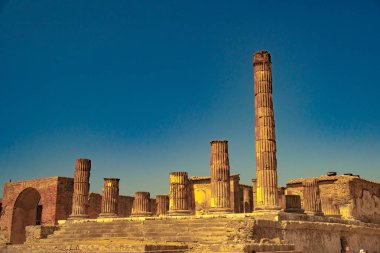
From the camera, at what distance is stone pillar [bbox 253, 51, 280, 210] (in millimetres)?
16516

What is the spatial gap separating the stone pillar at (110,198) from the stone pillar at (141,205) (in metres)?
1.04

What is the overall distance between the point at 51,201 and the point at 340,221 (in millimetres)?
14601

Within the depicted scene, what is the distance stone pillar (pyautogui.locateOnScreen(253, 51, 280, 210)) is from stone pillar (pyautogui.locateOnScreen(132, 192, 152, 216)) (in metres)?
7.28

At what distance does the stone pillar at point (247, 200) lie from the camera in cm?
3003

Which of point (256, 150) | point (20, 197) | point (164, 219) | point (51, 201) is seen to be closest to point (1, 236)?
point (20, 197)

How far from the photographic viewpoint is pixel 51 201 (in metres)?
24.7

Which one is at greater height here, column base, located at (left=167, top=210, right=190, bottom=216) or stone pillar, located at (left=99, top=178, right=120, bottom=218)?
stone pillar, located at (left=99, top=178, right=120, bottom=218)

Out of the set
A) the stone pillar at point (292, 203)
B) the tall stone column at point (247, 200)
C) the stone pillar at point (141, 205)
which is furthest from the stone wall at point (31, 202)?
the stone pillar at point (292, 203)

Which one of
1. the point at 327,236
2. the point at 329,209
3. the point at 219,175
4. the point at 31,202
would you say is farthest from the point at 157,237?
the point at 31,202

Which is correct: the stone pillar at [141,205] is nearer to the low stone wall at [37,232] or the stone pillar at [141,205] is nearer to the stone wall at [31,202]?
the low stone wall at [37,232]

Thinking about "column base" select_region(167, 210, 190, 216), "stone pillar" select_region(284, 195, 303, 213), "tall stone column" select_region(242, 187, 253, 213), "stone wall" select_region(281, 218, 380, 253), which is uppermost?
"tall stone column" select_region(242, 187, 253, 213)

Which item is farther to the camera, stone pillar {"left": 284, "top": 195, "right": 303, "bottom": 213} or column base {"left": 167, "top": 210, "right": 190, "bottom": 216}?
column base {"left": 167, "top": 210, "right": 190, "bottom": 216}

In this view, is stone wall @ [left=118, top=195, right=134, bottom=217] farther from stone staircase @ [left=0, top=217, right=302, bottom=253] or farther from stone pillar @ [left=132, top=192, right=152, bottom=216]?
stone staircase @ [left=0, top=217, right=302, bottom=253]

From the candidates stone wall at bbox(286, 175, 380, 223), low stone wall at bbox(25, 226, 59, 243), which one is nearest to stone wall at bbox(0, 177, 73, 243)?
low stone wall at bbox(25, 226, 59, 243)
